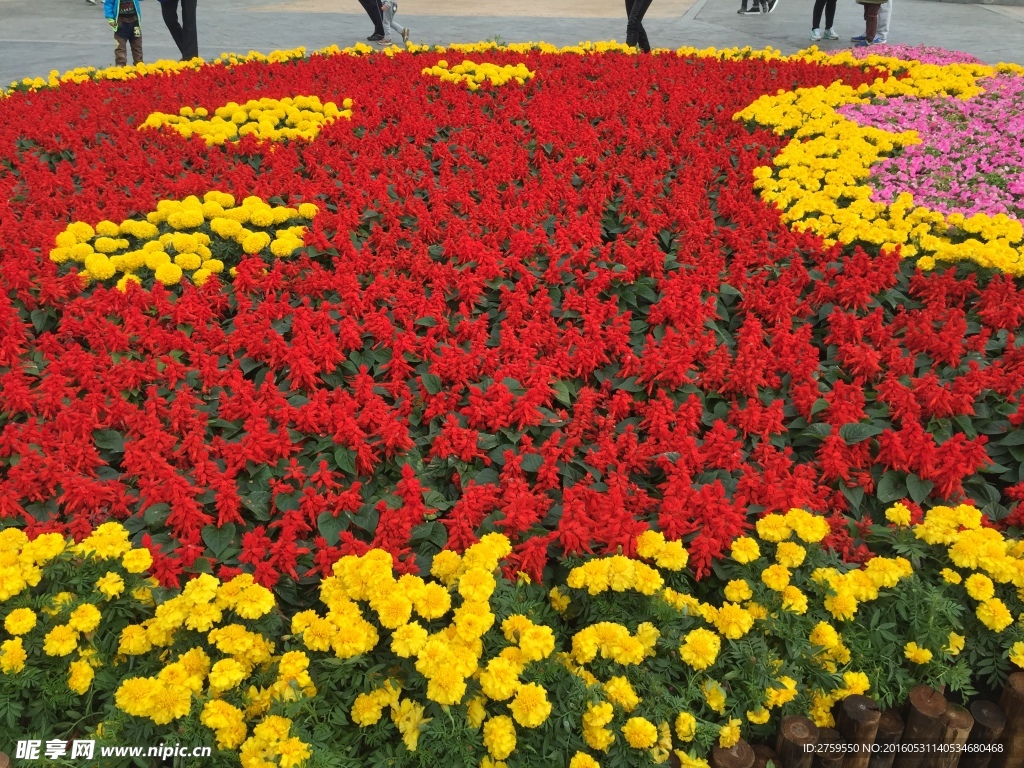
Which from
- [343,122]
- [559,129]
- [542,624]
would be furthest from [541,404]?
[343,122]

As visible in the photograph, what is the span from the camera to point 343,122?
6.13 metres

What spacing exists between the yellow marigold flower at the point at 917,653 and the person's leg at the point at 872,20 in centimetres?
1233

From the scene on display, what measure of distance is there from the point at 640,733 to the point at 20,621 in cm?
161

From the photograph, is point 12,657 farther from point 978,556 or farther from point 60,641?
point 978,556

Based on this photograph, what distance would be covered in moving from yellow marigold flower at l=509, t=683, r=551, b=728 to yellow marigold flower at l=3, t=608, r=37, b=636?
1.27 metres

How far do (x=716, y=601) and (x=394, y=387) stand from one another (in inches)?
57.3

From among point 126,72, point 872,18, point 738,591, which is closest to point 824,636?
point 738,591

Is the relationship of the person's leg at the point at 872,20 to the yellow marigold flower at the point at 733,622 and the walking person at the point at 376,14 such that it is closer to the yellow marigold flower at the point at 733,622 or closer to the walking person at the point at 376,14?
the walking person at the point at 376,14

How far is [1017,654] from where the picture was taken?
2.11m

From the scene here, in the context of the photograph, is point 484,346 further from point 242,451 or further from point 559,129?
point 559,129

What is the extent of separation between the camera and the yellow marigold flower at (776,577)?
7.14 ft

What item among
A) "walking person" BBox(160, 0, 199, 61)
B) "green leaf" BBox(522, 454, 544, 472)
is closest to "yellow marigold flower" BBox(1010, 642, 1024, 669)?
"green leaf" BBox(522, 454, 544, 472)

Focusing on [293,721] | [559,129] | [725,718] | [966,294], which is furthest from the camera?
[559,129]

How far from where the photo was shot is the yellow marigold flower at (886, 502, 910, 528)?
242 centimetres
